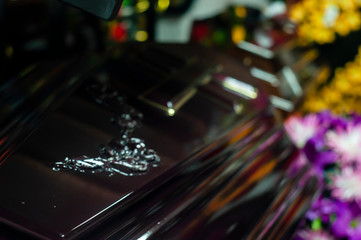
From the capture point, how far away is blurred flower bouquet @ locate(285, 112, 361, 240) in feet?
4.24

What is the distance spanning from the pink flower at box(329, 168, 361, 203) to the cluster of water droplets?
2.16 feet

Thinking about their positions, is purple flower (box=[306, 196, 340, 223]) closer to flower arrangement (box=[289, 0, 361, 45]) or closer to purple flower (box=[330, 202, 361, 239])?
purple flower (box=[330, 202, 361, 239])

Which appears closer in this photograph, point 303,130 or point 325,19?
point 303,130

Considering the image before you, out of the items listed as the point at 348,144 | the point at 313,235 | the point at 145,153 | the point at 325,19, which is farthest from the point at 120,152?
the point at 325,19

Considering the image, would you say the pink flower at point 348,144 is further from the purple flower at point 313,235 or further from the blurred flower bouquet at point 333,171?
the purple flower at point 313,235

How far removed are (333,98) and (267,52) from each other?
3.72ft

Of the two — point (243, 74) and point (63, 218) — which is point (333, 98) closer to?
point (243, 74)

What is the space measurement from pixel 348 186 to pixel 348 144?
147 mm

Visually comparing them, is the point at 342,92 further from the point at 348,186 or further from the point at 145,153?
the point at 145,153

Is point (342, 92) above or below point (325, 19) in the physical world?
below

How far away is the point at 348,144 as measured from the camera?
4.48 ft

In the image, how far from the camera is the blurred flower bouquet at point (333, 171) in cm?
129

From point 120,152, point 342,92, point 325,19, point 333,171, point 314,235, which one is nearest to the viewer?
point 120,152

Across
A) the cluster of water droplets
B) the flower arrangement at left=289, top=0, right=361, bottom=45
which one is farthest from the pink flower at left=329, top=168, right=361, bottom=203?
the flower arrangement at left=289, top=0, right=361, bottom=45
